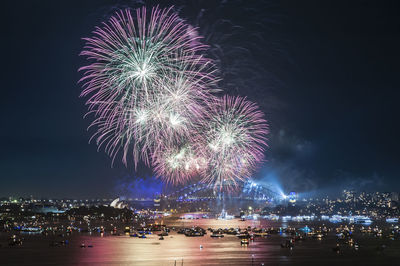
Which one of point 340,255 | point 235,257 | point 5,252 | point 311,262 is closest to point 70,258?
point 5,252

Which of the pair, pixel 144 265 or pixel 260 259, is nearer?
pixel 144 265

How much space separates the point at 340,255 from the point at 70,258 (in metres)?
35.7

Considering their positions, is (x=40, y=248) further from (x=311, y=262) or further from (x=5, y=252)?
(x=311, y=262)

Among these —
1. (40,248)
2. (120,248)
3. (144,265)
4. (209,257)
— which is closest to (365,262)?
(209,257)

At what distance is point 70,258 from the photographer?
53.3m

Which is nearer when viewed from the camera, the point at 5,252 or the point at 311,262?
the point at 311,262

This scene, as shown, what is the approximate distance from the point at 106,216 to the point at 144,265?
157486 mm

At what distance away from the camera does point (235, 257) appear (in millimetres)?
54719

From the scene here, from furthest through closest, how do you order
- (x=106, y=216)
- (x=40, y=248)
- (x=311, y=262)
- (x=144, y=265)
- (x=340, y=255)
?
(x=106, y=216) → (x=40, y=248) → (x=340, y=255) → (x=311, y=262) → (x=144, y=265)

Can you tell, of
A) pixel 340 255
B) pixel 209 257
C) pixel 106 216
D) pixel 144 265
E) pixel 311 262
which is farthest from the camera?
pixel 106 216

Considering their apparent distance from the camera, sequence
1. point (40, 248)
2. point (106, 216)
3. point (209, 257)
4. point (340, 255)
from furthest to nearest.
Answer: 1. point (106, 216)
2. point (40, 248)
3. point (340, 255)
4. point (209, 257)

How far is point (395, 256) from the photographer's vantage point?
190 feet

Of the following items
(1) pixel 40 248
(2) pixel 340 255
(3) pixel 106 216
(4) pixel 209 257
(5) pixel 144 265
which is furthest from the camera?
(3) pixel 106 216

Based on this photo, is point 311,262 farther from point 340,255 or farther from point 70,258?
point 70,258
